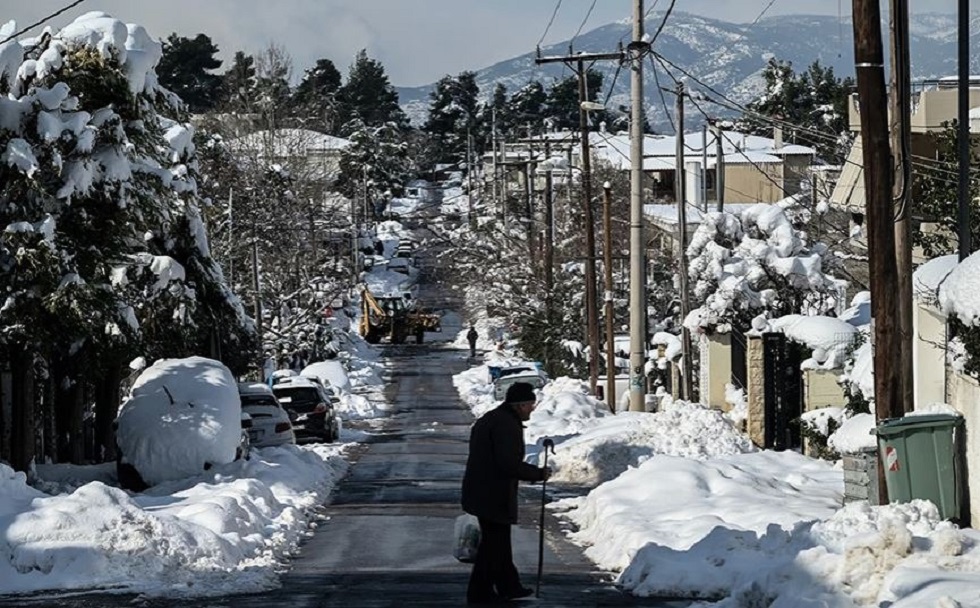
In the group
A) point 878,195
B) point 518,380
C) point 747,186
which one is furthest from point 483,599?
point 747,186

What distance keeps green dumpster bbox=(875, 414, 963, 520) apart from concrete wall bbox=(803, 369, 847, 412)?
1264 cm

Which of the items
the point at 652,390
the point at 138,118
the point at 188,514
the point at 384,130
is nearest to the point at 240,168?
the point at 652,390

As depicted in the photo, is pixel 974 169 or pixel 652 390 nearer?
pixel 974 169

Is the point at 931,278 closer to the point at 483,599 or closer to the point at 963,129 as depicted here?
the point at 963,129

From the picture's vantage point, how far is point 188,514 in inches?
704

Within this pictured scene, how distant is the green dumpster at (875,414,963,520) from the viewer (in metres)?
16.0

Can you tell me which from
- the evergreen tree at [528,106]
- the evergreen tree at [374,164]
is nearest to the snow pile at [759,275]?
the evergreen tree at [374,164]

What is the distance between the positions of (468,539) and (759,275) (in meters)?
26.0

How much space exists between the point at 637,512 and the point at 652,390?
1345 inches

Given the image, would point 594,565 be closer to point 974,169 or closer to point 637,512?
point 637,512

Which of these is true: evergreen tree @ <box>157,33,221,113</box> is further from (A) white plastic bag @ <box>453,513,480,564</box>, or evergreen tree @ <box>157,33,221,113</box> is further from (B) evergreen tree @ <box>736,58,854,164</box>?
(A) white plastic bag @ <box>453,513,480,564</box>

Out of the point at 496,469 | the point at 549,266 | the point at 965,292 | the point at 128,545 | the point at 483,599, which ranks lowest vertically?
the point at 483,599

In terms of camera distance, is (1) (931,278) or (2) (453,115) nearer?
(1) (931,278)

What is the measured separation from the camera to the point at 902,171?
17422mm
